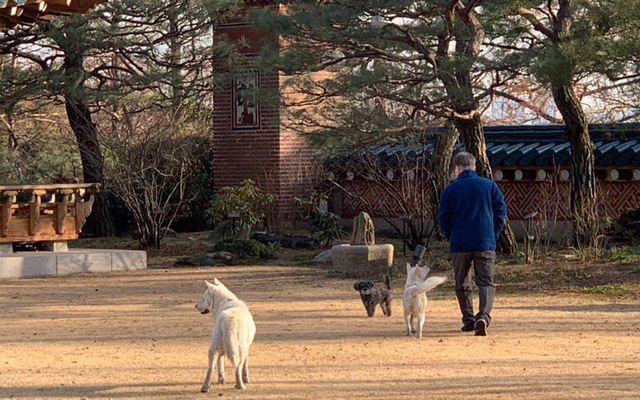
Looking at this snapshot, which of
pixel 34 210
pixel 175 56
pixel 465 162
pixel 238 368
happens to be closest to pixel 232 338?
pixel 238 368

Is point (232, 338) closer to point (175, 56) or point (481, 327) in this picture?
point (481, 327)

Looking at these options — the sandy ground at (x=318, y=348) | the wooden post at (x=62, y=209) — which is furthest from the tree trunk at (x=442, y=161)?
the wooden post at (x=62, y=209)

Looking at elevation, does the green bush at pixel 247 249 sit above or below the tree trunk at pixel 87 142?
below

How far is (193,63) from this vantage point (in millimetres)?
20500

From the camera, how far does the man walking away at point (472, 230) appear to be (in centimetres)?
933

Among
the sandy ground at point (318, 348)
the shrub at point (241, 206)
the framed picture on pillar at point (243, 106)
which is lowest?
the sandy ground at point (318, 348)

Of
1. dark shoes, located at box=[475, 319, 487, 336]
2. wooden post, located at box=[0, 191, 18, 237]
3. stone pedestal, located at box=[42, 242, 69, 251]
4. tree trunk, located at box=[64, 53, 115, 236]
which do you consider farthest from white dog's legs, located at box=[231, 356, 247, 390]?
tree trunk, located at box=[64, 53, 115, 236]

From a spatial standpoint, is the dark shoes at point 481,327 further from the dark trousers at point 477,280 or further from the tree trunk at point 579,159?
the tree trunk at point 579,159

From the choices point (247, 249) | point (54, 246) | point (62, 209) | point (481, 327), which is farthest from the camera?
point (247, 249)

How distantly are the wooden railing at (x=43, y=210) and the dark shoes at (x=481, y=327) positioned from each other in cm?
934

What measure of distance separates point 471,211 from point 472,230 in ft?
0.58

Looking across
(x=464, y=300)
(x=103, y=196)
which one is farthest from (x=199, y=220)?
(x=464, y=300)

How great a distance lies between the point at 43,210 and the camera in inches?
664

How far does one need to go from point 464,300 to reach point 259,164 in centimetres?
1235
